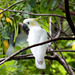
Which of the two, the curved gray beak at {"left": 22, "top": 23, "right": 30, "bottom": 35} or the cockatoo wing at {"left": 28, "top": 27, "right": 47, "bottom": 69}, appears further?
the curved gray beak at {"left": 22, "top": 23, "right": 30, "bottom": 35}

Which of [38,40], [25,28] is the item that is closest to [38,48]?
[38,40]

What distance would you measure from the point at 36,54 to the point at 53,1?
32cm

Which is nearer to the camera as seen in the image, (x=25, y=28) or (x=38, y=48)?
(x=38, y=48)

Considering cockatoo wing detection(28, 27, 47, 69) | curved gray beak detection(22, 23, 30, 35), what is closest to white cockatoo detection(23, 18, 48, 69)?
cockatoo wing detection(28, 27, 47, 69)

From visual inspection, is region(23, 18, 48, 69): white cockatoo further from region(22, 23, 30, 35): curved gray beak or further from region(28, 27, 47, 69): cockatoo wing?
region(22, 23, 30, 35): curved gray beak

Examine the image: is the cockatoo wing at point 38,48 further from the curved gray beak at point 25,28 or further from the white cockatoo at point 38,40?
the curved gray beak at point 25,28

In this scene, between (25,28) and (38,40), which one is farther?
(25,28)

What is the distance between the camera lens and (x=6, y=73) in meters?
0.66

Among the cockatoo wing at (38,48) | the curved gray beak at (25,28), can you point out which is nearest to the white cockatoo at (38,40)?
the cockatoo wing at (38,48)

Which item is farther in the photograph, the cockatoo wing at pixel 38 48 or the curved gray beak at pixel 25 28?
the curved gray beak at pixel 25 28

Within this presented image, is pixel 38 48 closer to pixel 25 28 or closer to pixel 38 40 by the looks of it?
pixel 38 40

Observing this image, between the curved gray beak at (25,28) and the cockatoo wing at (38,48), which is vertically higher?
the curved gray beak at (25,28)

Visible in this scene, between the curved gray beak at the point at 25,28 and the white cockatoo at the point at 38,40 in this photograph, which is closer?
the white cockatoo at the point at 38,40

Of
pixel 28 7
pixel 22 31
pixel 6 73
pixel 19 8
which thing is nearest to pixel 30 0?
pixel 28 7
